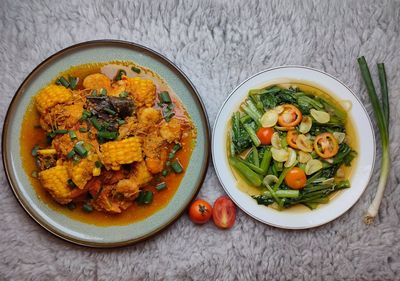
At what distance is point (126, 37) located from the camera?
2869 millimetres

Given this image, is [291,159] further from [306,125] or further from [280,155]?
[306,125]

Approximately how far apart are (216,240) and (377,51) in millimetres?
1636

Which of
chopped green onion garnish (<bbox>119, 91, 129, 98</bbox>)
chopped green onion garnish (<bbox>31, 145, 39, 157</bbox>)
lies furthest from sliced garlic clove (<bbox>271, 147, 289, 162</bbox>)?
chopped green onion garnish (<bbox>31, 145, 39, 157</bbox>)

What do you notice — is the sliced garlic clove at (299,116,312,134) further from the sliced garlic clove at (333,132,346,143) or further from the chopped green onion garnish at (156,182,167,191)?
the chopped green onion garnish at (156,182,167,191)

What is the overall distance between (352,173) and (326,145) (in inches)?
9.8

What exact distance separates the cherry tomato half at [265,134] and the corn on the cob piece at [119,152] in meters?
0.77

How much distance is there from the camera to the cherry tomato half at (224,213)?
2.66 metres

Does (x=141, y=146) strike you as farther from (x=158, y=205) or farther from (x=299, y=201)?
(x=299, y=201)

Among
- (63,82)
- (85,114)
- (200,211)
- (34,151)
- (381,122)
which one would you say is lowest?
(34,151)

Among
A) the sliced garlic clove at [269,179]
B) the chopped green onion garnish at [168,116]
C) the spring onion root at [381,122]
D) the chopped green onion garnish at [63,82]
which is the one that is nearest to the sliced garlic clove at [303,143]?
the sliced garlic clove at [269,179]

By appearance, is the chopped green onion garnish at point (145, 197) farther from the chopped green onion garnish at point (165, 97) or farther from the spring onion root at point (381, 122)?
the spring onion root at point (381, 122)

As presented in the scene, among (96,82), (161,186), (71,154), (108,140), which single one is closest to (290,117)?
(161,186)

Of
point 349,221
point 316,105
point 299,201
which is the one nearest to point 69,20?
point 316,105

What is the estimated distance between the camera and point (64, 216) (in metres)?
2.65
